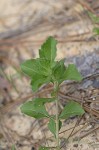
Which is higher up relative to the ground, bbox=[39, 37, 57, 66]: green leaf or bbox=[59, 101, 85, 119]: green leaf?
bbox=[39, 37, 57, 66]: green leaf

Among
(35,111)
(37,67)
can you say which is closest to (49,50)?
(37,67)

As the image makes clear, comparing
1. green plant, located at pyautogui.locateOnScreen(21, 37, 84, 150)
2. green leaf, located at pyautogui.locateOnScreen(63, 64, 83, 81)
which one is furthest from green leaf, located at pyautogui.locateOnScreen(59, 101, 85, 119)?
green leaf, located at pyautogui.locateOnScreen(63, 64, 83, 81)

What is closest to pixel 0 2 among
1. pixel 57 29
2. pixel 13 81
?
pixel 57 29

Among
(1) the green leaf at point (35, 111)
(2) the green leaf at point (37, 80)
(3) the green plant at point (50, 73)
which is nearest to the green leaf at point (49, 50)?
(3) the green plant at point (50, 73)

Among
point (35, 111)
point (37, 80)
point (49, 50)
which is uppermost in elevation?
point (49, 50)

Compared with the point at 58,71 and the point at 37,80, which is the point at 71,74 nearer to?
the point at 58,71

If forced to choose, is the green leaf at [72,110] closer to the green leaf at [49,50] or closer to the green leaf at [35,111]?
the green leaf at [35,111]

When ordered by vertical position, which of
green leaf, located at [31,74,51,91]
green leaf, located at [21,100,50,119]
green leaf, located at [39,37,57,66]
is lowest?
green leaf, located at [21,100,50,119]

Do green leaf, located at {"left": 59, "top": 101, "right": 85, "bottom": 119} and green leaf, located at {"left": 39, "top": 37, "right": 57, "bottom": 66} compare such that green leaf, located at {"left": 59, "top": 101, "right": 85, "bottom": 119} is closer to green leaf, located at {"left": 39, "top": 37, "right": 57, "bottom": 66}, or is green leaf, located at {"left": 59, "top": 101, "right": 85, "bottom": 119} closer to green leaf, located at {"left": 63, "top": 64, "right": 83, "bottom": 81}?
green leaf, located at {"left": 63, "top": 64, "right": 83, "bottom": 81}

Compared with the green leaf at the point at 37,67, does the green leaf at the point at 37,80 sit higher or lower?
lower

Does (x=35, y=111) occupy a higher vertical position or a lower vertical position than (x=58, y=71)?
lower

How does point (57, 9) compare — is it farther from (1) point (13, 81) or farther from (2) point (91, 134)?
(2) point (91, 134)
